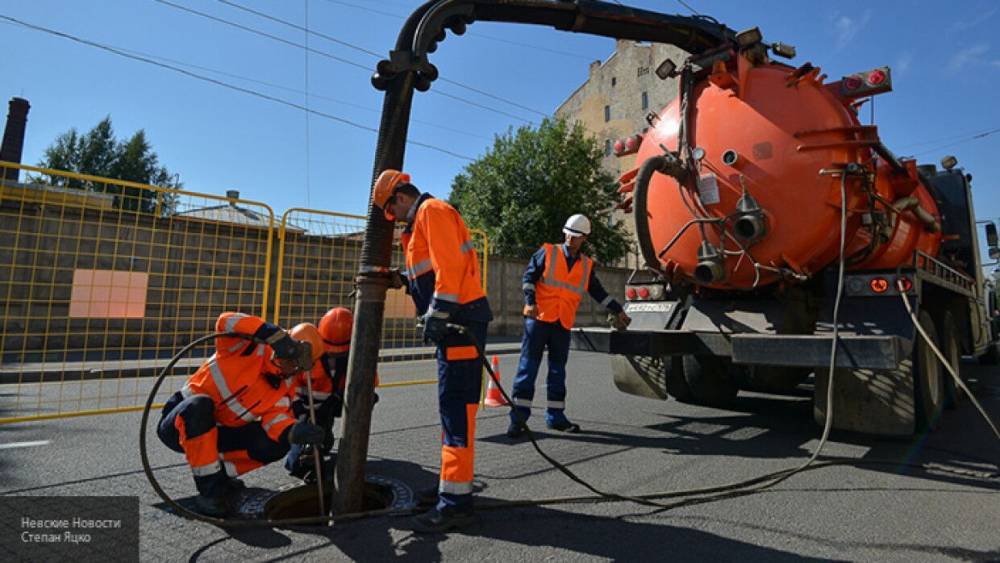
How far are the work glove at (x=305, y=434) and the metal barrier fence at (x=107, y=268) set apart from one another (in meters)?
2.36

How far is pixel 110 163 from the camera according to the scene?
3938 centimetres

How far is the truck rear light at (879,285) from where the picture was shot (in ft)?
12.1

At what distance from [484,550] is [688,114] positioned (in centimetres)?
357

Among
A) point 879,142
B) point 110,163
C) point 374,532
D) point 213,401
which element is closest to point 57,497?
point 213,401

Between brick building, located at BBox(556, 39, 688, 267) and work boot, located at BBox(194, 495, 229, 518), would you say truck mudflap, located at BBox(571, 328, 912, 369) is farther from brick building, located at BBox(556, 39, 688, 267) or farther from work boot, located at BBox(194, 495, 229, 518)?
brick building, located at BBox(556, 39, 688, 267)

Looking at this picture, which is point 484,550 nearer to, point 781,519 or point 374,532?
point 374,532

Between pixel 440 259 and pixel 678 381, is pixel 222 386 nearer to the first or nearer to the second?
pixel 440 259

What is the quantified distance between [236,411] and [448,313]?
136 cm

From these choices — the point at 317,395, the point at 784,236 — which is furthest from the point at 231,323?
the point at 784,236

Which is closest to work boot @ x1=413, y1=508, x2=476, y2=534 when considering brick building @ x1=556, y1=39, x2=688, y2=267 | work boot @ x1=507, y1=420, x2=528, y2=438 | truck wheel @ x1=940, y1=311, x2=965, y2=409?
work boot @ x1=507, y1=420, x2=528, y2=438

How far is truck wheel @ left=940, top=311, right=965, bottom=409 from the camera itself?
15.8 feet

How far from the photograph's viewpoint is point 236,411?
2.82 metres

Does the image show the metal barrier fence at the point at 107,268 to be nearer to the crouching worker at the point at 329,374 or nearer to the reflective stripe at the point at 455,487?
the crouching worker at the point at 329,374

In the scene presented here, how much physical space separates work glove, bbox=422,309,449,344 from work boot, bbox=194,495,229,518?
1.35m
